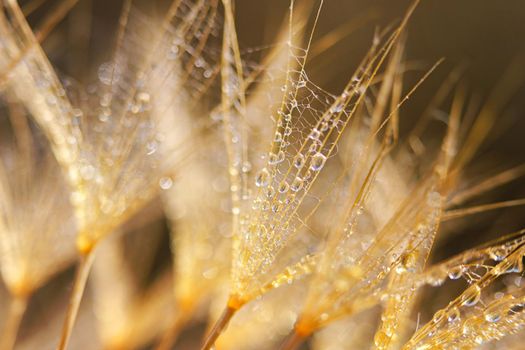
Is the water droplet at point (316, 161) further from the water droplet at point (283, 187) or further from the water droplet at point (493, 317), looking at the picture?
the water droplet at point (493, 317)

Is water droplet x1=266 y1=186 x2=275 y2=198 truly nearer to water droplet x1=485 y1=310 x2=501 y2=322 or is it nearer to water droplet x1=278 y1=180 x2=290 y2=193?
water droplet x1=278 y1=180 x2=290 y2=193

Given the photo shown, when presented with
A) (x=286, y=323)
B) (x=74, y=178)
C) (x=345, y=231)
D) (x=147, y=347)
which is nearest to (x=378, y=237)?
(x=345, y=231)

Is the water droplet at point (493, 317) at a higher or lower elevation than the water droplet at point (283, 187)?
higher

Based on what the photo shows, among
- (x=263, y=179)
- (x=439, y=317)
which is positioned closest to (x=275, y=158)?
(x=263, y=179)

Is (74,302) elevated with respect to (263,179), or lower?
lower

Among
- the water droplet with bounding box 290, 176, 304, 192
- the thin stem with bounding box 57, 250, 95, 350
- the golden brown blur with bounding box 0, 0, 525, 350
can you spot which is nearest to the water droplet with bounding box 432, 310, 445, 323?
the golden brown blur with bounding box 0, 0, 525, 350

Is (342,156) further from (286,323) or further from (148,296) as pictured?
(148,296)

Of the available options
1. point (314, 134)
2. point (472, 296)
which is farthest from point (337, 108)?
point (472, 296)

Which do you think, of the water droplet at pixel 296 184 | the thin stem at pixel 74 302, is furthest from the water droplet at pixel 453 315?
the thin stem at pixel 74 302

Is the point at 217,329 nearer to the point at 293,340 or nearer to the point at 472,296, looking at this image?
the point at 293,340
